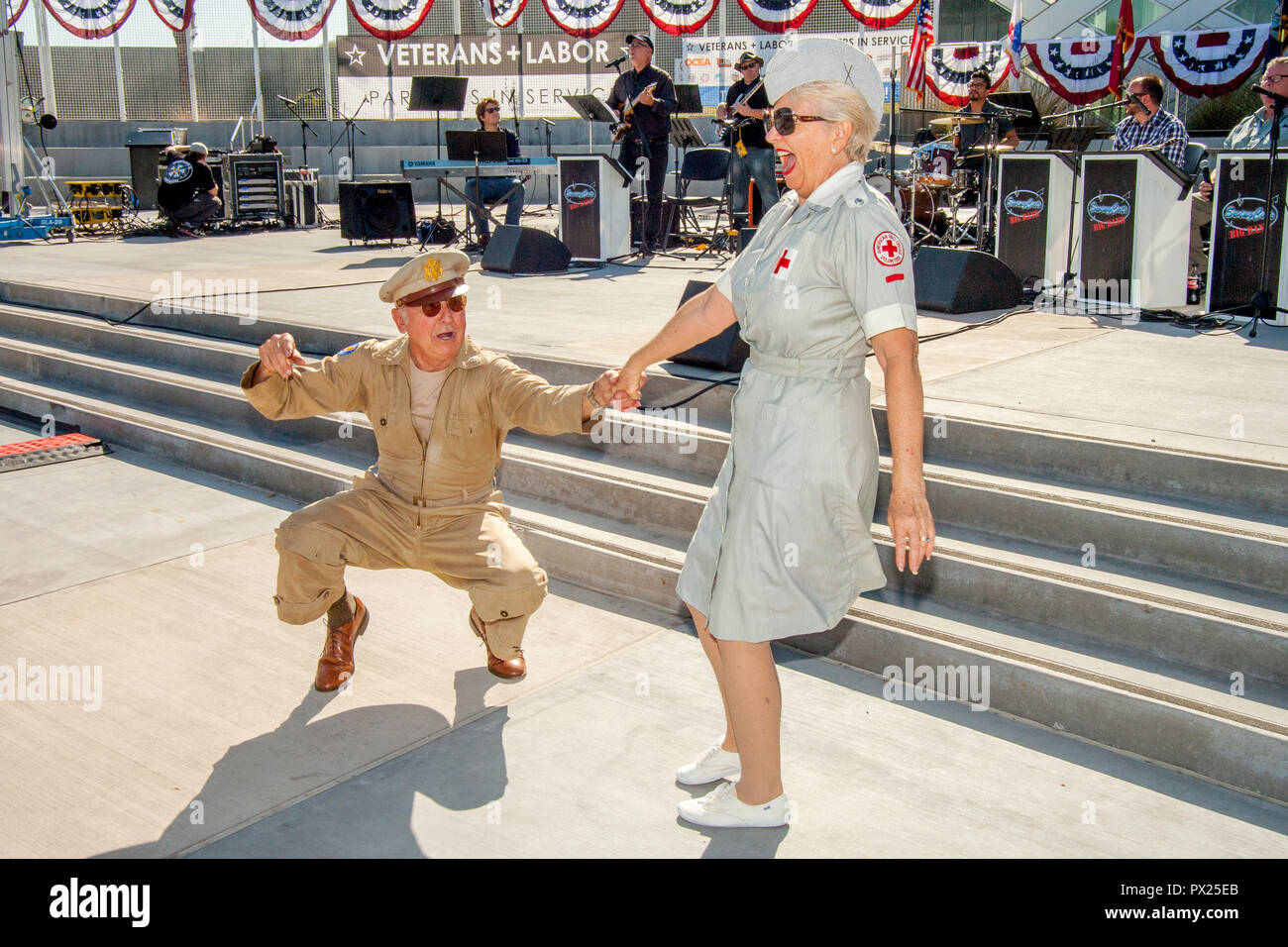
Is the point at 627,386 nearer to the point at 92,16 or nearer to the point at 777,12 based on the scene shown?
the point at 777,12

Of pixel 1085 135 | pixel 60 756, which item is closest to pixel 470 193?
pixel 1085 135

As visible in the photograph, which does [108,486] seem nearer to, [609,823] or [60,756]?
[60,756]

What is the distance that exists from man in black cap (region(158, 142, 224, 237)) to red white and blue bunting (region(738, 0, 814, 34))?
849 centimetres

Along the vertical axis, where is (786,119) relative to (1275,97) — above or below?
below

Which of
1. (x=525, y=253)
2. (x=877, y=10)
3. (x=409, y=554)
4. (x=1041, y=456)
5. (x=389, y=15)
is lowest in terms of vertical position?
(x=409, y=554)

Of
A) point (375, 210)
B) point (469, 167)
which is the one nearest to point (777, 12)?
point (469, 167)

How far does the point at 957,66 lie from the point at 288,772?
67.5ft

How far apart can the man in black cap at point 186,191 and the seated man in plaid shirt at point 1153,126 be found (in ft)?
38.6

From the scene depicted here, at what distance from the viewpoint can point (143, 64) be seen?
28484mm

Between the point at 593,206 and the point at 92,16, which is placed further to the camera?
the point at 92,16

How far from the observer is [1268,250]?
760 centimetres

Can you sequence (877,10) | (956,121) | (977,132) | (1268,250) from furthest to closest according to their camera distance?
(877,10) < (977,132) < (956,121) < (1268,250)

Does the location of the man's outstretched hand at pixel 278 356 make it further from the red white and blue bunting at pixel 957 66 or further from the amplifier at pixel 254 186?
the red white and blue bunting at pixel 957 66

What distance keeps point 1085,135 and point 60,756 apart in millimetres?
9391
